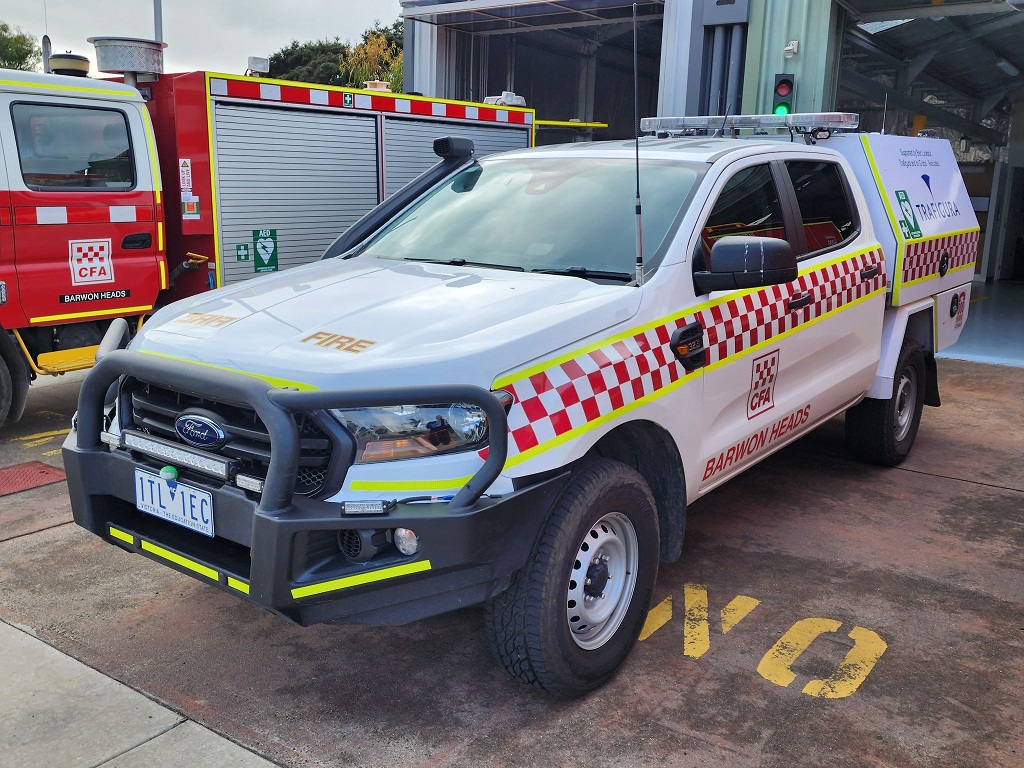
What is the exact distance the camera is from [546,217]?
378cm

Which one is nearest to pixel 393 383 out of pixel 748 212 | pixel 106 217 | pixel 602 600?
pixel 602 600

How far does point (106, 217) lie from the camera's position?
5961 mm

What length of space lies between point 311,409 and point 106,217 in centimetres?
416

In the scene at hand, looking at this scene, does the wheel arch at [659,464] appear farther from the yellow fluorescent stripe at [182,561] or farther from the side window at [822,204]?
the side window at [822,204]

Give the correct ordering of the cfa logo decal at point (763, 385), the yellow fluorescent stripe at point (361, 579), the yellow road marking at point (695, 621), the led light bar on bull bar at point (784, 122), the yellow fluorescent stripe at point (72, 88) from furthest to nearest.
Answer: the yellow fluorescent stripe at point (72, 88) → the led light bar on bull bar at point (784, 122) → the cfa logo decal at point (763, 385) → the yellow road marking at point (695, 621) → the yellow fluorescent stripe at point (361, 579)

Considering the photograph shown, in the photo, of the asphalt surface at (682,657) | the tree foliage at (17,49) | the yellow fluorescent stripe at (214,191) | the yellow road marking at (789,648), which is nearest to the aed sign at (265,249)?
the yellow fluorescent stripe at (214,191)

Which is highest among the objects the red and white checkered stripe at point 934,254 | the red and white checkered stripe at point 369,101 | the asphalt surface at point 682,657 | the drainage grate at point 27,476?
the red and white checkered stripe at point 369,101

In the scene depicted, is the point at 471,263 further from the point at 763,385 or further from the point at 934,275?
the point at 934,275

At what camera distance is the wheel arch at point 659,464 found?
10.8ft

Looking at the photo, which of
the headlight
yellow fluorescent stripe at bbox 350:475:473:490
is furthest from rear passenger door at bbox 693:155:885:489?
yellow fluorescent stripe at bbox 350:475:473:490

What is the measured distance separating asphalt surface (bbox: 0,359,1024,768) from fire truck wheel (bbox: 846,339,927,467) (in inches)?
25.6

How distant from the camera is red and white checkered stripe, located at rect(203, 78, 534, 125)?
6688 millimetres

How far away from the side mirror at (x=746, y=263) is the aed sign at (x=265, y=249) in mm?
4469

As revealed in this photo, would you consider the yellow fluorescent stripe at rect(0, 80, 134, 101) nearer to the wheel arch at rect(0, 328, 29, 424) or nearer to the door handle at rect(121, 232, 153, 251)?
the door handle at rect(121, 232, 153, 251)
